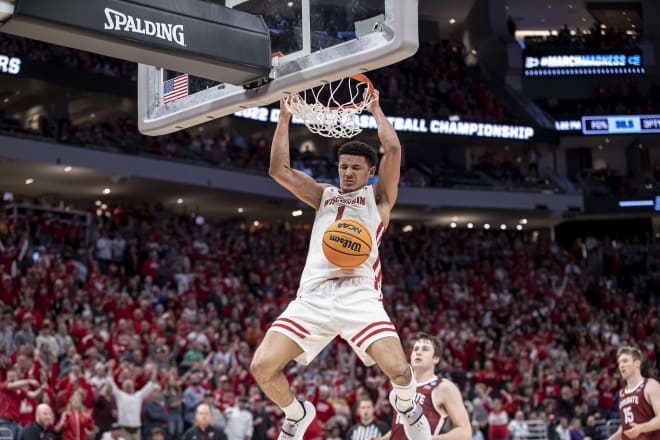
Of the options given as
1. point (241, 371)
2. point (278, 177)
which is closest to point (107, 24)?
point (278, 177)

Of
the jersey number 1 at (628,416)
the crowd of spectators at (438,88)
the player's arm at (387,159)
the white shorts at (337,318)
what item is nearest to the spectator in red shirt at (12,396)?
the white shorts at (337,318)

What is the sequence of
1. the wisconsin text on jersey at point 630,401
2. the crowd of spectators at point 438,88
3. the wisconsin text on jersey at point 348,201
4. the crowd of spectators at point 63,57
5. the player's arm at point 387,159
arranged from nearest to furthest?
the player's arm at point 387,159 → the wisconsin text on jersey at point 348,201 → the wisconsin text on jersey at point 630,401 → the crowd of spectators at point 63,57 → the crowd of spectators at point 438,88

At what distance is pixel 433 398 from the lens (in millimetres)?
7680

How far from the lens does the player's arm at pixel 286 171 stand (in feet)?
21.1

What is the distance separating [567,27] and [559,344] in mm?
21067

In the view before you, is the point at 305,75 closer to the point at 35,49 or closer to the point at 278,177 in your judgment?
the point at 278,177

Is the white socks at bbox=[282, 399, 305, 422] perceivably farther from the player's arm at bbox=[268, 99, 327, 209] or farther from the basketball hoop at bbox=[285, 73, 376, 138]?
the basketball hoop at bbox=[285, 73, 376, 138]

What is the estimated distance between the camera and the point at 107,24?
4.80 metres

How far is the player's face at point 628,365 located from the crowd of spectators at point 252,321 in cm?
632

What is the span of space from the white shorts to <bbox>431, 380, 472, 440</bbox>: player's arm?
164 cm

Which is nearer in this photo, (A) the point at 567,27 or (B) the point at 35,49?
(B) the point at 35,49

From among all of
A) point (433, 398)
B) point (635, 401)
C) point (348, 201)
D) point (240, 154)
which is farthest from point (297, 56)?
point (240, 154)

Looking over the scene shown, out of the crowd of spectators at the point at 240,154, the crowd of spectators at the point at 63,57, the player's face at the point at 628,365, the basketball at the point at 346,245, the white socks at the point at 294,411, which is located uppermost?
the crowd of spectators at the point at 63,57

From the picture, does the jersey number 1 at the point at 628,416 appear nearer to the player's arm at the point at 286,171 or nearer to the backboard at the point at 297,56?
the player's arm at the point at 286,171
